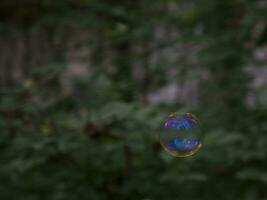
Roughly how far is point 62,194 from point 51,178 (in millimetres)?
187

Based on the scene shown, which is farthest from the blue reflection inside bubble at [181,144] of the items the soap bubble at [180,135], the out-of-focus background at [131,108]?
the out-of-focus background at [131,108]

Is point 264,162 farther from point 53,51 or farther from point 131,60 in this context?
point 53,51

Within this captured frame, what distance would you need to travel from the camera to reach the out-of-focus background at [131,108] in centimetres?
259

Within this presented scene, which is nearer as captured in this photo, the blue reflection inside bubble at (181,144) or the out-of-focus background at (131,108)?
the blue reflection inside bubble at (181,144)

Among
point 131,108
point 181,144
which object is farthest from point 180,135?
point 131,108

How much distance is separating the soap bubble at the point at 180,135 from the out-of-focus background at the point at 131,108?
0.52 feet

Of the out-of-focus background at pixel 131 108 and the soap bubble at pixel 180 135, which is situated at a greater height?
the out-of-focus background at pixel 131 108

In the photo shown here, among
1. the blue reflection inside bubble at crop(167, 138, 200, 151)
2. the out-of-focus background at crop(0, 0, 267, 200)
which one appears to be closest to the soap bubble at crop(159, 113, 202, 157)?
the blue reflection inside bubble at crop(167, 138, 200, 151)

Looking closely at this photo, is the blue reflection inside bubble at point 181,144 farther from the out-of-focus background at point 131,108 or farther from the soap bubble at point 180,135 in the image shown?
the out-of-focus background at point 131,108

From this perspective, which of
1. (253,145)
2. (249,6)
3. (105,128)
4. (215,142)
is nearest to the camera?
(215,142)

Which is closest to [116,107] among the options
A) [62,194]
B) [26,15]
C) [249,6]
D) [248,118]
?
[62,194]

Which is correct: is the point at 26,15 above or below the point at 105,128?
above

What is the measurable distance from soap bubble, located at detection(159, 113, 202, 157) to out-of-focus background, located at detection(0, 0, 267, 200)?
16cm

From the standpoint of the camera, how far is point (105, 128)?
3047 mm
